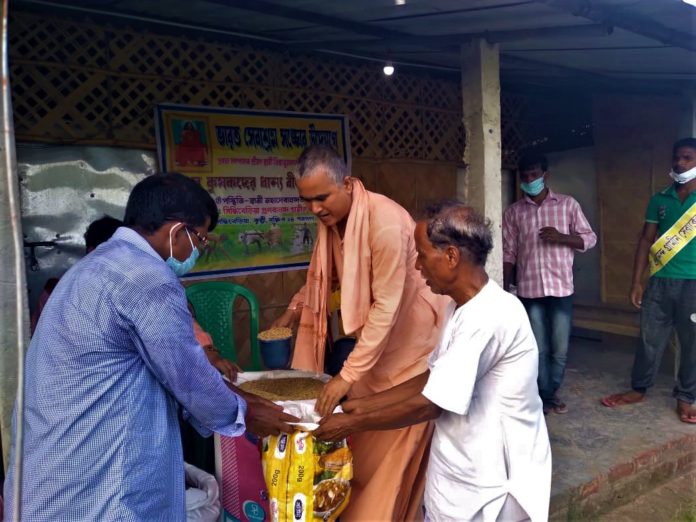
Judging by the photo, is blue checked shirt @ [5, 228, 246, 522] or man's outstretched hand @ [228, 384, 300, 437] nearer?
blue checked shirt @ [5, 228, 246, 522]

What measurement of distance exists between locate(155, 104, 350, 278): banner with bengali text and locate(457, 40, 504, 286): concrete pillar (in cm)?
137

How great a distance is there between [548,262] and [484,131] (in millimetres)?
1166

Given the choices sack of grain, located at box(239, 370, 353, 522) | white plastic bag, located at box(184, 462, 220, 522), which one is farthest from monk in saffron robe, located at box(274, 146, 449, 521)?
white plastic bag, located at box(184, 462, 220, 522)

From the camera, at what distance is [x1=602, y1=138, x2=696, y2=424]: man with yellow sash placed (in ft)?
14.0

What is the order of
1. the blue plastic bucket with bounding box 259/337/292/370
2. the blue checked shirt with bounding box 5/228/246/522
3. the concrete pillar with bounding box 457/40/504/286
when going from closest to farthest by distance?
the blue checked shirt with bounding box 5/228/246/522
the blue plastic bucket with bounding box 259/337/292/370
the concrete pillar with bounding box 457/40/504/286

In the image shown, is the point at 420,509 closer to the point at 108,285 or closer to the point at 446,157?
the point at 108,285

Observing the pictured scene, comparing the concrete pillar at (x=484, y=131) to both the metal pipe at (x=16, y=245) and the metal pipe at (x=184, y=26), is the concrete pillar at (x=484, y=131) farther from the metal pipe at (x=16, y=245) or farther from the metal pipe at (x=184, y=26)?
the metal pipe at (x=16, y=245)

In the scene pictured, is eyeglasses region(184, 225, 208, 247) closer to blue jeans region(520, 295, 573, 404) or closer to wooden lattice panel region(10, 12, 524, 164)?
wooden lattice panel region(10, 12, 524, 164)

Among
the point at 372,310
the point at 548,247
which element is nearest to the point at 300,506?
the point at 372,310

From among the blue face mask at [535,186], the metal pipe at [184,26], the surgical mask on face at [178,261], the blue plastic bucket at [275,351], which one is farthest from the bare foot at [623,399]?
the surgical mask on face at [178,261]

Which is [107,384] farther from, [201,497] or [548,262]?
[548,262]

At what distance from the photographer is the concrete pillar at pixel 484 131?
12.4 feet

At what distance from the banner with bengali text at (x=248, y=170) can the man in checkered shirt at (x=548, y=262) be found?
155 cm

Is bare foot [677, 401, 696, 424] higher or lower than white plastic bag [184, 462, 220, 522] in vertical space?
lower
